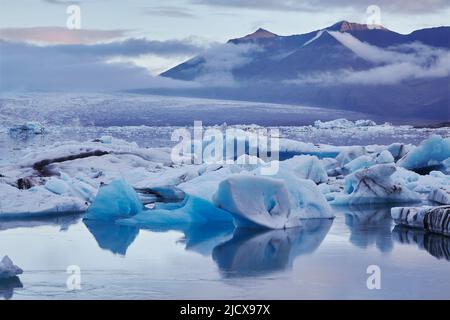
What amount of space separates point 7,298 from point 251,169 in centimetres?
634

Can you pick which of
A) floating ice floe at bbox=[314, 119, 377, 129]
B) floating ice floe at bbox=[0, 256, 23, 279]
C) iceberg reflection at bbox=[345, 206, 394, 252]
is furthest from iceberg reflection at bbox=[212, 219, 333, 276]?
floating ice floe at bbox=[314, 119, 377, 129]

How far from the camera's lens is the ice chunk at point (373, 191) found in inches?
430

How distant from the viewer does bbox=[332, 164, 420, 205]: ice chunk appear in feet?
35.8

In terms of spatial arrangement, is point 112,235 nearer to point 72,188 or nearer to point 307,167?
point 72,188

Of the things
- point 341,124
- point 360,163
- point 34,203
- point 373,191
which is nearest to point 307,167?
point 373,191

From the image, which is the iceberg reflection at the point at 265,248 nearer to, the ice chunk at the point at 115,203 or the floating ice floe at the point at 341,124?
the ice chunk at the point at 115,203

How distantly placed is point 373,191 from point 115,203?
3596 millimetres

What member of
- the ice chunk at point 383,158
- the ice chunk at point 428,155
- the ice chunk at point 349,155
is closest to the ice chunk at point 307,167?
the ice chunk at point 383,158

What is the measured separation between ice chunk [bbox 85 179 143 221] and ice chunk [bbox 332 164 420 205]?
2.95m

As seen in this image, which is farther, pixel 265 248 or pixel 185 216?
pixel 185 216

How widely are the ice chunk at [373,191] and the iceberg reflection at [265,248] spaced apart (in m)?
1.98

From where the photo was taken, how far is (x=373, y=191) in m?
11.1

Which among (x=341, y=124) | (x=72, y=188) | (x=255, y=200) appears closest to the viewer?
(x=255, y=200)

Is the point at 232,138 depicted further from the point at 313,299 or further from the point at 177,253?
the point at 313,299
